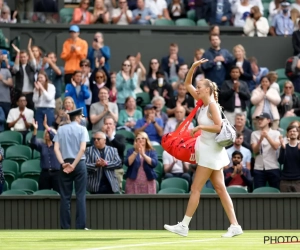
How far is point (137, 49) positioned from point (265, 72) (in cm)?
300

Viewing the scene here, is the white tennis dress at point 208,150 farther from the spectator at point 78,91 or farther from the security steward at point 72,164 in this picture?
the spectator at point 78,91

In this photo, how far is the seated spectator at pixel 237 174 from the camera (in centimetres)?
1716

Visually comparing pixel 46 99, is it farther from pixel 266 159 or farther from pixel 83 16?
pixel 266 159

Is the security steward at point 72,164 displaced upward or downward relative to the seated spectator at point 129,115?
downward

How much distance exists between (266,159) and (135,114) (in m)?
2.96

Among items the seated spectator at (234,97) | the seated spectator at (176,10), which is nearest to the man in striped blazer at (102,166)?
the seated spectator at (234,97)

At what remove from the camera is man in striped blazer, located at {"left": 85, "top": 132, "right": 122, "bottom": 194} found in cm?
1650

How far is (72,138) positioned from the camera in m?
15.2

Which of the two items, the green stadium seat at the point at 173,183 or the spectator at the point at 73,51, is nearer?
the green stadium seat at the point at 173,183

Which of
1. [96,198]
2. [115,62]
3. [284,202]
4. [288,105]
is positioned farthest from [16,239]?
[115,62]

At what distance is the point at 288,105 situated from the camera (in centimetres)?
1986

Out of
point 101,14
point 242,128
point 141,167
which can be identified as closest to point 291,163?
point 242,128

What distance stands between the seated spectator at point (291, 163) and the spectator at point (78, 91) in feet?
13.1

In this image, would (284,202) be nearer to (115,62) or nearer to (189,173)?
(189,173)
